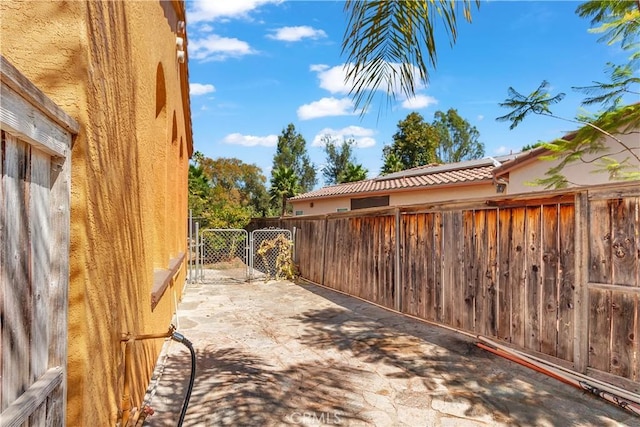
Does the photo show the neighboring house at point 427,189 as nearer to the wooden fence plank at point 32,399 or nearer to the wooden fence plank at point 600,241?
the wooden fence plank at point 600,241

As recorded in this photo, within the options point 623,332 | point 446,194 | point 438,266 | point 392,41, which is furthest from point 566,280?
point 446,194

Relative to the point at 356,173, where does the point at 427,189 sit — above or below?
below

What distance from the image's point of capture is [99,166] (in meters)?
1.96

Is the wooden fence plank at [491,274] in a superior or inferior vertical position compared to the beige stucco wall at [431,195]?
inferior

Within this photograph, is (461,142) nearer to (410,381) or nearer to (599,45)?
(599,45)

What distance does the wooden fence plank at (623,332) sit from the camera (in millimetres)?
3504

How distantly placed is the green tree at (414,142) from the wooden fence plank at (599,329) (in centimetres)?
2975

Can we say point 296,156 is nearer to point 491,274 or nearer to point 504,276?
point 491,274

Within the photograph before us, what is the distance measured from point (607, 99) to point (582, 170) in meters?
2.40

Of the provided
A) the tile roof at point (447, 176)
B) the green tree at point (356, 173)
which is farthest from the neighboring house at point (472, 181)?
the green tree at point (356, 173)

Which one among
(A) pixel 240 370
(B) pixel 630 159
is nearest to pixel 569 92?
(B) pixel 630 159

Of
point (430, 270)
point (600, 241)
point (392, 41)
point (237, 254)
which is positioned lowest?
point (237, 254)

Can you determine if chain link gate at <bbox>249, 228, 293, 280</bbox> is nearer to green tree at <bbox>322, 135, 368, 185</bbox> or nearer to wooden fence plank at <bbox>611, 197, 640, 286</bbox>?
wooden fence plank at <bbox>611, 197, 640, 286</bbox>

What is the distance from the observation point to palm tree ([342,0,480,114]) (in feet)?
8.24
